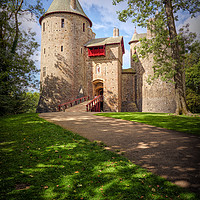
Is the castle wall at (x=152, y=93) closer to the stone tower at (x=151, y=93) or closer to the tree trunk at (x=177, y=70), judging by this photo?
the stone tower at (x=151, y=93)

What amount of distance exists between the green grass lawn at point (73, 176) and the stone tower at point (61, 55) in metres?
18.2

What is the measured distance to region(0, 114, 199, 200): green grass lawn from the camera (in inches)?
109

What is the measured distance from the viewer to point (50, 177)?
3318 mm

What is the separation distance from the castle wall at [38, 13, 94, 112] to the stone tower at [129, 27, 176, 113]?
9.69m

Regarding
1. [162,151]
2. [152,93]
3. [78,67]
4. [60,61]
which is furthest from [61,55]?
[162,151]

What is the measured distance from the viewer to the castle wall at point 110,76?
22.7 meters

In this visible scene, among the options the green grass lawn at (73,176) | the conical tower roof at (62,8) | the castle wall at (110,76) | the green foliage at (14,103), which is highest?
the conical tower roof at (62,8)

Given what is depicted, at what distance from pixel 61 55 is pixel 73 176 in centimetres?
2216

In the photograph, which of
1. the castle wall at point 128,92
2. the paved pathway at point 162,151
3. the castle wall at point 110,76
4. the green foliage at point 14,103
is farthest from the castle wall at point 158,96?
the paved pathway at point 162,151

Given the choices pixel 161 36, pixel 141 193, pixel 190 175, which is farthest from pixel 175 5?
pixel 141 193

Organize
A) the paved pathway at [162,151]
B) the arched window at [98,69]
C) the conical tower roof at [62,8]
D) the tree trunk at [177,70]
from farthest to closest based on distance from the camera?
the arched window at [98,69]
the conical tower roof at [62,8]
the tree trunk at [177,70]
the paved pathway at [162,151]

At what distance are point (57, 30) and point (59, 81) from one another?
8.10 meters

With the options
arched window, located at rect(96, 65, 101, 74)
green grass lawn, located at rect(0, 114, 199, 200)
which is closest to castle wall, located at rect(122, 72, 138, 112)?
arched window, located at rect(96, 65, 101, 74)

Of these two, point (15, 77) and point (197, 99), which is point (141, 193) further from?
point (197, 99)
